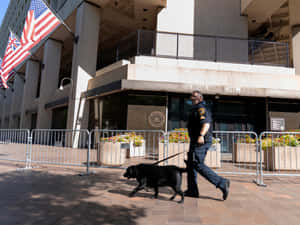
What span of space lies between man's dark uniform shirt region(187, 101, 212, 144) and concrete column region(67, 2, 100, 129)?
478 inches

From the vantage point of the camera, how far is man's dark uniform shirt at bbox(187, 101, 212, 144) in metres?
3.74

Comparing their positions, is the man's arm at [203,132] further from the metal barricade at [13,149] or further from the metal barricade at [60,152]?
the metal barricade at [13,149]

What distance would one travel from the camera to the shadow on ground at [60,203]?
2869mm

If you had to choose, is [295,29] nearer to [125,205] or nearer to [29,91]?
[125,205]

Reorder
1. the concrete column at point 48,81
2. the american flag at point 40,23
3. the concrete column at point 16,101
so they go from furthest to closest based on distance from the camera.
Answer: the concrete column at point 16,101
the concrete column at point 48,81
the american flag at point 40,23

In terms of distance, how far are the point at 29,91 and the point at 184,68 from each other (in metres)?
22.5

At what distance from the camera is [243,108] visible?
12859 millimetres

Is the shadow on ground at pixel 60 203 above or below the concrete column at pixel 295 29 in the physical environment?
below

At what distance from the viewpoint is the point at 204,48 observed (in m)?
13.9

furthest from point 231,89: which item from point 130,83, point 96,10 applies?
point 96,10

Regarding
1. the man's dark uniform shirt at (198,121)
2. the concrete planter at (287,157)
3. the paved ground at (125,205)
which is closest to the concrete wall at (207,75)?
the concrete planter at (287,157)

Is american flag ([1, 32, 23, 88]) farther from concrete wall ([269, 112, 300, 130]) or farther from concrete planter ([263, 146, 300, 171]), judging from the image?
concrete wall ([269, 112, 300, 130])

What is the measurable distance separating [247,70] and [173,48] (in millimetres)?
4724

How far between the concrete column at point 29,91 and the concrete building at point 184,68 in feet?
35.9
